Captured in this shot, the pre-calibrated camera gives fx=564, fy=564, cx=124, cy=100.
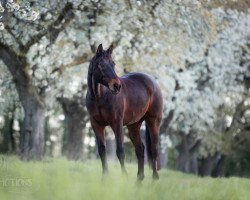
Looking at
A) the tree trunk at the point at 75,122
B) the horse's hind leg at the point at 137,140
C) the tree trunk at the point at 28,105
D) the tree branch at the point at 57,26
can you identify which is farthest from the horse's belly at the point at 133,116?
the tree trunk at the point at 75,122

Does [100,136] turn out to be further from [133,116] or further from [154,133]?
[154,133]

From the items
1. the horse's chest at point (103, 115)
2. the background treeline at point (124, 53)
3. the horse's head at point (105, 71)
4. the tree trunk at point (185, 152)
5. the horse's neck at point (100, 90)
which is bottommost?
the tree trunk at point (185, 152)

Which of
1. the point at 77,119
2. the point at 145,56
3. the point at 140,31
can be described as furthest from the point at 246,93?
the point at 140,31

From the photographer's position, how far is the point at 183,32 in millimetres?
21000

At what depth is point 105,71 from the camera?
10.3 m

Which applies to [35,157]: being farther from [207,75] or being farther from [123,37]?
[207,75]

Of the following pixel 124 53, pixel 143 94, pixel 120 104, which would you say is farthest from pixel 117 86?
pixel 124 53

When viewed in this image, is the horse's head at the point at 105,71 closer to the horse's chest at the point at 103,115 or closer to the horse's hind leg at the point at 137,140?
the horse's chest at the point at 103,115

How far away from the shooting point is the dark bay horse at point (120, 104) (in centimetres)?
1044

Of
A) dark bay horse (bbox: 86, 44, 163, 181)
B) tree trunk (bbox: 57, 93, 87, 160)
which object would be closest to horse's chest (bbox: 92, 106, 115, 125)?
dark bay horse (bbox: 86, 44, 163, 181)

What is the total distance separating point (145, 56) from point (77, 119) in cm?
1013

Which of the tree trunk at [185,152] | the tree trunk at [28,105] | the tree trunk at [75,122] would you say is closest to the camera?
the tree trunk at [28,105]

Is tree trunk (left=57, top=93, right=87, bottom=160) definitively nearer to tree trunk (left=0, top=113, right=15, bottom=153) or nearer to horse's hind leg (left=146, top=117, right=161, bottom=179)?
tree trunk (left=0, top=113, right=15, bottom=153)

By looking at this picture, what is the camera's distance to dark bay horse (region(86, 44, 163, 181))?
411 inches
